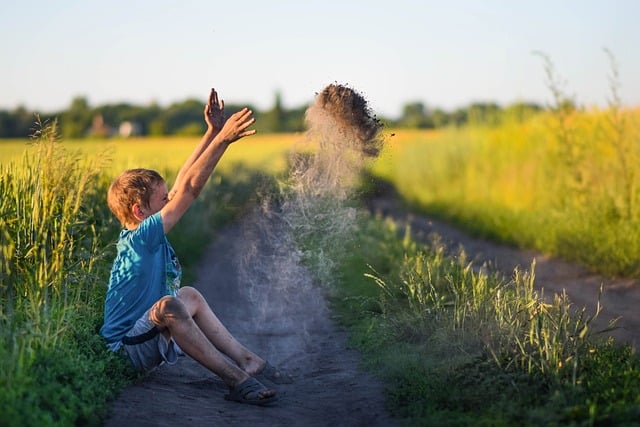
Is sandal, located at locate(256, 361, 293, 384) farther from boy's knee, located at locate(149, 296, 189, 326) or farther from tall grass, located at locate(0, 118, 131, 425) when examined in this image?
tall grass, located at locate(0, 118, 131, 425)

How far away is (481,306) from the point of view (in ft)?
24.8

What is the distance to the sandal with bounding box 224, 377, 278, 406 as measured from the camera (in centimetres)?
654

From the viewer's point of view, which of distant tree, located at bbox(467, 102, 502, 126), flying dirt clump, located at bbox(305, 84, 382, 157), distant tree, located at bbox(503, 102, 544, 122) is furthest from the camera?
distant tree, located at bbox(467, 102, 502, 126)

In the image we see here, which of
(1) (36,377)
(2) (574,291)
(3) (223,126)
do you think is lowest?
(2) (574,291)

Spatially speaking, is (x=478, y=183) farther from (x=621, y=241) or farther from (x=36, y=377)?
(x=36, y=377)

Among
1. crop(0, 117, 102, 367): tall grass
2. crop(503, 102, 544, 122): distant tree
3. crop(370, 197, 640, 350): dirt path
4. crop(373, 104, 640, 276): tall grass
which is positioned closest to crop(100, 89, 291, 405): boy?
crop(0, 117, 102, 367): tall grass

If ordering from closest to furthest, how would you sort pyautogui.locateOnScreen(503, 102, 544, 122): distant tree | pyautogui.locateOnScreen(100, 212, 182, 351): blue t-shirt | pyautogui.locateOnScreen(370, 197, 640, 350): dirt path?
1. pyautogui.locateOnScreen(100, 212, 182, 351): blue t-shirt
2. pyautogui.locateOnScreen(370, 197, 640, 350): dirt path
3. pyautogui.locateOnScreen(503, 102, 544, 122): distant tree

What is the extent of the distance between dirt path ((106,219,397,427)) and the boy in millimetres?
230

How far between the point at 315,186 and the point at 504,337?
2.33 meters

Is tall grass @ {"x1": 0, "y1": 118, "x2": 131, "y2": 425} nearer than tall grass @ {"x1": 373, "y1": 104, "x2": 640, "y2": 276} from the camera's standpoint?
Yes

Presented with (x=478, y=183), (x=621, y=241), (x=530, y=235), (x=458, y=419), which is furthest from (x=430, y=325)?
(x=478, y=183)

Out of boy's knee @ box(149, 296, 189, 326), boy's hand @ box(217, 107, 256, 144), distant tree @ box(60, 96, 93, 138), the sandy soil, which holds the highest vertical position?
distant tree @ box(60, 96, 93, 138)

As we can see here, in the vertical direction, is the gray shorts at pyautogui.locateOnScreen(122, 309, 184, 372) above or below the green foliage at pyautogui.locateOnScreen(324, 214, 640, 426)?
above

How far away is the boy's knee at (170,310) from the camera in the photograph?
6.50 meters
